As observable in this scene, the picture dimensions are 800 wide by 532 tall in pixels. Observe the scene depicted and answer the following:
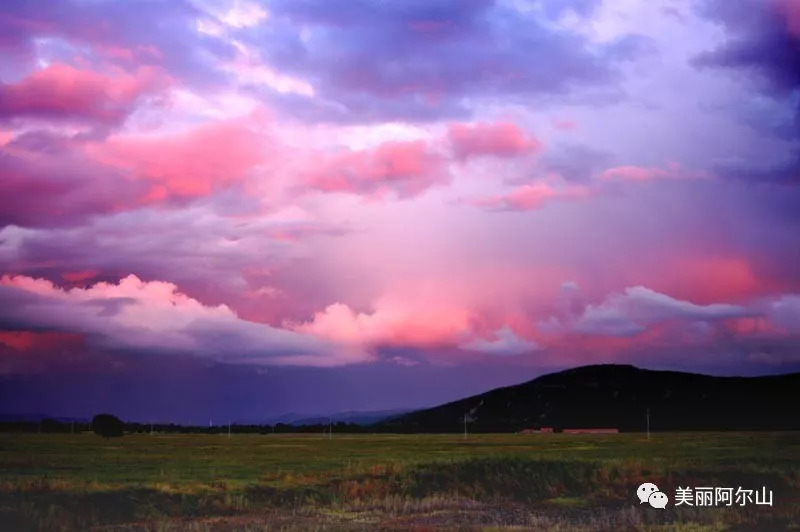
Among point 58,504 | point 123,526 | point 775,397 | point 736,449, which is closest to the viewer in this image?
point 123,526

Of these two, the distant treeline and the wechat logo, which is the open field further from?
the distant treeline

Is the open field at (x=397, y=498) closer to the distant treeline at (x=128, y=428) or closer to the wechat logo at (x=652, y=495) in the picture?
the wechat logo at (x=652, y=495)

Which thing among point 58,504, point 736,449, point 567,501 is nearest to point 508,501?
point 567,501

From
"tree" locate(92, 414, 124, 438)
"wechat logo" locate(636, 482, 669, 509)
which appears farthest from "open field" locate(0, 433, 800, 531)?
"tree" locate(92, 414, 124, 438)

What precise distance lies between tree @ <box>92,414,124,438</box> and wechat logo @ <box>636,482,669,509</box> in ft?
317

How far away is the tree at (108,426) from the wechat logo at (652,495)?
317ft

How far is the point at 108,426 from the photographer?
12344cm

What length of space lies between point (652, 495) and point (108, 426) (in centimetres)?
10118

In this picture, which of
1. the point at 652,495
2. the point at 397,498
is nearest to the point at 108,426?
the point at 397,498

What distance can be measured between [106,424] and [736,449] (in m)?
82.4

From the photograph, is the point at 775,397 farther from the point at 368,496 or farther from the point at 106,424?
the point at 368,496

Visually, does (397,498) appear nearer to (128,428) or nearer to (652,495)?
(652,495)

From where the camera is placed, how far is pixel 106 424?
123688 millimetres

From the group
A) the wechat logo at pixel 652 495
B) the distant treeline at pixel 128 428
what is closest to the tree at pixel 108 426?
the distant treeline at pixel 128 428
